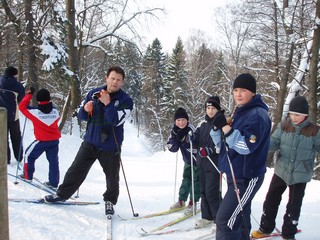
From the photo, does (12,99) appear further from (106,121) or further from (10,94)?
(106,121)

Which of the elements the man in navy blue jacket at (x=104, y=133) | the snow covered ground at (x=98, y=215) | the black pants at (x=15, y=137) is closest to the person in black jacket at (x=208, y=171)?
the snow covered ground at (x=98, y=215)

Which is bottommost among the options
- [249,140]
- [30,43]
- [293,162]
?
Answer: [293,162]

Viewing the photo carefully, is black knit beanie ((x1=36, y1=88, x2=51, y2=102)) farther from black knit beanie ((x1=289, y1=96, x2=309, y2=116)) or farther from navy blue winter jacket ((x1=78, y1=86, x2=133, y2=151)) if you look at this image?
black knit beanie ((x1=289, y1=96, x2=309, y2=116))

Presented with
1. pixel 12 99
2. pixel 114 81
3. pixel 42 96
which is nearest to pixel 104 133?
pixel 114 81

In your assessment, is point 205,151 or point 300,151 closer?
point 300,151

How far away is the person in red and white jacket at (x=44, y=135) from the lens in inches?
213

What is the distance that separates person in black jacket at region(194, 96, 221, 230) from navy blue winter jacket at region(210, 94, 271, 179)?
37.2 inches

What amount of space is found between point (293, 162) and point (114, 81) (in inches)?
102

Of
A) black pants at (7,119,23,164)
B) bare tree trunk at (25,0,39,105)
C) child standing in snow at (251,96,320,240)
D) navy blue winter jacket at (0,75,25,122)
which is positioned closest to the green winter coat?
child standing in snow at (251,96,320,240)

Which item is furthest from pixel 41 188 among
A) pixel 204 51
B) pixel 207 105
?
pixel 204 51

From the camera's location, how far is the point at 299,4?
10125mm

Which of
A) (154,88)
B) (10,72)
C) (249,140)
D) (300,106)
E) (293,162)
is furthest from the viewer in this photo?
(154,88)

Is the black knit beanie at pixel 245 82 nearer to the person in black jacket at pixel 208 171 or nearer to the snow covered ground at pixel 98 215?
the person in black jacket at pixel 208 171

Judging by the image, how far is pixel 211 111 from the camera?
4.45m
